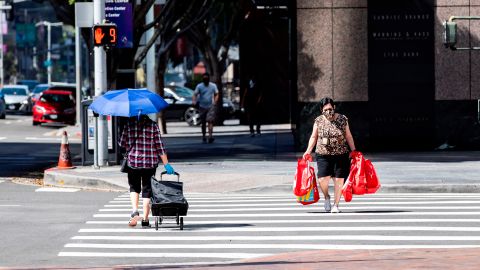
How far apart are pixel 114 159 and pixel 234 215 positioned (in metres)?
9.99

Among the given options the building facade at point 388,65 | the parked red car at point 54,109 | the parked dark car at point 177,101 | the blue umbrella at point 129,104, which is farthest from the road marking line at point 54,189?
the parked dark car at point 177,101

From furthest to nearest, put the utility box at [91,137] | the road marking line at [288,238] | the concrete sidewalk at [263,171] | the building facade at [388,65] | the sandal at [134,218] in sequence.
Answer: the building facade at [388,65] < the utility box at [91,137] < the concrete sidewalk at [263,171] < the sandal at [134,218] < the road marking line at [288,238]

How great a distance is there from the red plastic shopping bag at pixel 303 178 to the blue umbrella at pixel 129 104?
2.33m

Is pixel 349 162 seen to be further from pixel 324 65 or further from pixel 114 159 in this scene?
pixel 324 65

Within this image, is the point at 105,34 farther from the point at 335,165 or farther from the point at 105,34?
the point at 335,165

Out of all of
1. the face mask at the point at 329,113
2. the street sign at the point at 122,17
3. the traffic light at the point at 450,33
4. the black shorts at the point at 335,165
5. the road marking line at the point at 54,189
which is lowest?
the road marking line at the point at 54,189

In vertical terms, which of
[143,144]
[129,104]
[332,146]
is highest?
[129,104]


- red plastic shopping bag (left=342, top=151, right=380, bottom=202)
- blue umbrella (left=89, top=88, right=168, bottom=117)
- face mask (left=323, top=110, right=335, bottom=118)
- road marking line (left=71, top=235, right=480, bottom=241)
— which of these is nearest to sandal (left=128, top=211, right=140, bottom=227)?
road marking line (left=71, top=235, right=480, bottom=241)

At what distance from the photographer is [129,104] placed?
16.8 metres

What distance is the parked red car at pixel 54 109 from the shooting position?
2157 inches

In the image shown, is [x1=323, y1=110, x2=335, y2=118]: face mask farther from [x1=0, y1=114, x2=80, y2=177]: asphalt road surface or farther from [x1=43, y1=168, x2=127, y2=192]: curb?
[x1=0, y1=114, x2=80, y2=177]: asphalt road surface

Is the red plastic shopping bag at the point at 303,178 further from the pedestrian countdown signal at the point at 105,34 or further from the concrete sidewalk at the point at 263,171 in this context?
the pedestrian countdown signal at the point at 105,34

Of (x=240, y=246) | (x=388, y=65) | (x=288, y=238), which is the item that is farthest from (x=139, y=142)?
(x=388, y=65)

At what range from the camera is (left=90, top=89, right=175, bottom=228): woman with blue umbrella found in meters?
16.7
